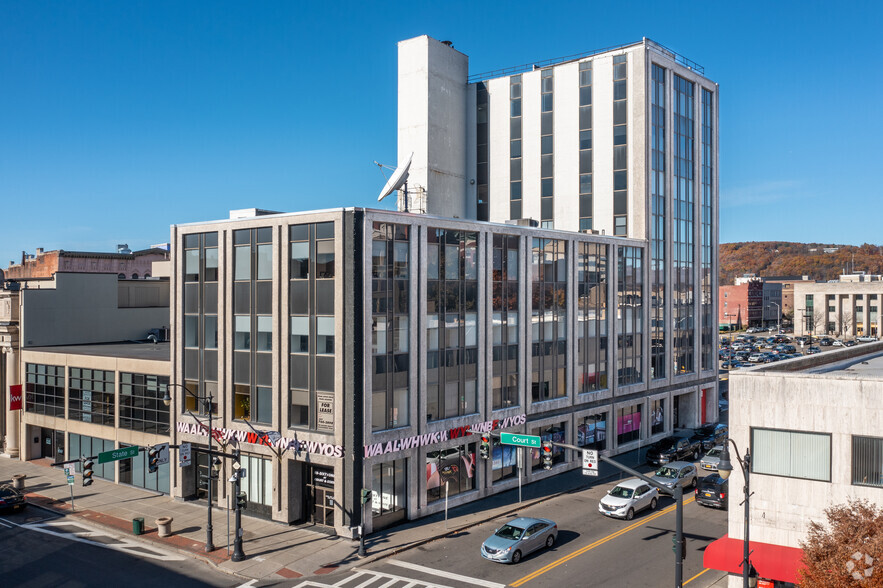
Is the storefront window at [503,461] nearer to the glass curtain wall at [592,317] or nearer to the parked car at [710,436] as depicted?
the glass curtain wall at [592,317]

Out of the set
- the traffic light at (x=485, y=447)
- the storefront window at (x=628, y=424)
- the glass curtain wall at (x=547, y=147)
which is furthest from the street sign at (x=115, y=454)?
the glass curtain wall at (x=547, y=147)

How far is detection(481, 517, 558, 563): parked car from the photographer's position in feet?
94.0

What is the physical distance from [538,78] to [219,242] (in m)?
32.4

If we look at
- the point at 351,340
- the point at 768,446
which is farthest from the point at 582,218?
the point at 768,446

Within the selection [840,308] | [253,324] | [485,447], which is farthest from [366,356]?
[840,308]

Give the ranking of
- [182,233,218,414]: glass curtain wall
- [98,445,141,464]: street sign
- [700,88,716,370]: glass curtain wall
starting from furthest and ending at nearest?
[700,88,716,370]: glass curtain wall < [182,233,218,414]: glass curtain wall < [98,445,141,464]: street sign

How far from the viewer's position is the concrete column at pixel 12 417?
5203 centimetres

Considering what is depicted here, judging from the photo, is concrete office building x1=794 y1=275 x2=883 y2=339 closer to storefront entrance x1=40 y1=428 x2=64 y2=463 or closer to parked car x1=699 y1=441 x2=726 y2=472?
parked car x1=699 y1=441 x2=726 y2=472

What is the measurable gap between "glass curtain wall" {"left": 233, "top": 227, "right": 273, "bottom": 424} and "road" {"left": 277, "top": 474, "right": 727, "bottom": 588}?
11.5 metres

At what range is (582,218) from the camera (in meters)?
55.5

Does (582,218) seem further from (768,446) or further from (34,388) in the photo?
(34,388)

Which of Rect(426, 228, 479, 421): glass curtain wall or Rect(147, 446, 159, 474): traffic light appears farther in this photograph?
Rect(426, 228, 479, 421): glass curtain wall

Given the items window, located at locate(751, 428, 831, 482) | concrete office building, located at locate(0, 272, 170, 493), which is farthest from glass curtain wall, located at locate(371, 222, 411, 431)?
window, located at locate(751, 428, 831, 482)

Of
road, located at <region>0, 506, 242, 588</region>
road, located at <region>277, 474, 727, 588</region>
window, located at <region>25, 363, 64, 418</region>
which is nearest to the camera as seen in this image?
road, located at <region>277, 474, 727, 588</region>
